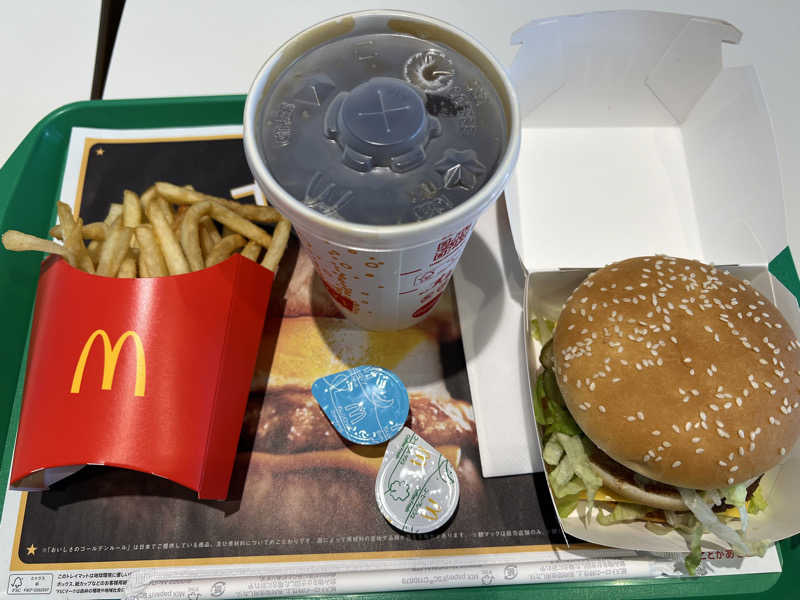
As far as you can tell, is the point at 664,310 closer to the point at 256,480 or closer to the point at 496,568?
the point at 496,568

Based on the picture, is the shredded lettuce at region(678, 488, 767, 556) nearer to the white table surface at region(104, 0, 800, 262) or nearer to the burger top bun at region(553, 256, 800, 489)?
the burger top bun at region(553, 256, 800, 489)

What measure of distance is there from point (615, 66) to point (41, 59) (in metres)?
2.10

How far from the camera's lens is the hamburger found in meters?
1.17

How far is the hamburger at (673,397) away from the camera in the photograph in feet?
3.85

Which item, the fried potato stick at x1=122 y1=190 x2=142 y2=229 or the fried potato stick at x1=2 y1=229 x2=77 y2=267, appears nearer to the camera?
the fried potato stick at x1=2 y1=229 x2=77 y2=267

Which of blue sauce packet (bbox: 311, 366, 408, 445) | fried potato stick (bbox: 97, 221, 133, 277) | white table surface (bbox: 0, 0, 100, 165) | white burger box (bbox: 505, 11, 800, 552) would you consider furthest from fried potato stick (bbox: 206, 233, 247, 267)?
white table surface (bbox: 0, 0, 100, 165)

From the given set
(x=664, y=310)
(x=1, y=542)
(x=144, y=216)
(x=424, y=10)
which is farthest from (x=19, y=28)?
(x=664, y=310)

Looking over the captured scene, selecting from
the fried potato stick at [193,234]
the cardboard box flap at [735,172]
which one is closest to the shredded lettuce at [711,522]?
the cardboard box flap at [735,172]

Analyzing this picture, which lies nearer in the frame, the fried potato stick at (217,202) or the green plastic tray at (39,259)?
the green plastic tray at (39,259)

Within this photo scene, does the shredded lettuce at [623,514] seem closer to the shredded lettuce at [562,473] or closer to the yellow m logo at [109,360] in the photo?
the shredded lettuce at [562,473]

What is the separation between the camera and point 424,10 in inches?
83.4

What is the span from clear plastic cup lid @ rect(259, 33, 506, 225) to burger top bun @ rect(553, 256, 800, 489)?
538mm

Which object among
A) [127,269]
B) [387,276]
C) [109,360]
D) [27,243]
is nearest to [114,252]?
[127,269]

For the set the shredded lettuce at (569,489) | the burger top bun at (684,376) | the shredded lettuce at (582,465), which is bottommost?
the shredded lettuce at (569,489)
